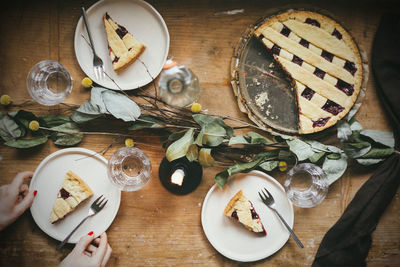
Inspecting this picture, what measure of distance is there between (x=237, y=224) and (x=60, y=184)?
2.56ft

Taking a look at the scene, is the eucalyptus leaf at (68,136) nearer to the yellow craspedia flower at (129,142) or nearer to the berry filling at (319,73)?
the yellow craspedia flower at (129,142)

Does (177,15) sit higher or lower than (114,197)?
higher

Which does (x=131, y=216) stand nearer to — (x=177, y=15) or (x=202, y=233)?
(x=202, y=233)

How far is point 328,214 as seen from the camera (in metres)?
1.23

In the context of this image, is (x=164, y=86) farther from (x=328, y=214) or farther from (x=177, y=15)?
(x=328, y=214)

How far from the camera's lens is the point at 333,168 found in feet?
3.78

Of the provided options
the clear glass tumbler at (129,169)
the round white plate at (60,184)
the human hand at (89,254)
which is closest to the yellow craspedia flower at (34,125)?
the round white plate at (60,184)

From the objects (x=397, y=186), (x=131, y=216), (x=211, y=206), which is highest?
(x=397, y=186)

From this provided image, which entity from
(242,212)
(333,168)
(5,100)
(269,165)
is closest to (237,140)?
(269,165)

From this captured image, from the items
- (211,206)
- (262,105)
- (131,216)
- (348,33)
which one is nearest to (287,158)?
(262,105)

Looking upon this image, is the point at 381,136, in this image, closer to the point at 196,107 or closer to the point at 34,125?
the point at 196,107

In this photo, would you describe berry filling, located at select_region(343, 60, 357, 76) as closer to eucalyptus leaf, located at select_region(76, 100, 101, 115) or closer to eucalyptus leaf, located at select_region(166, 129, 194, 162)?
eucalyptus leaf, located at select_region(166, 129, 194, 162)

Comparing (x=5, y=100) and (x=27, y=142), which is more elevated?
(x=5, y=100)

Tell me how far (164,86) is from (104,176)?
46 cm
